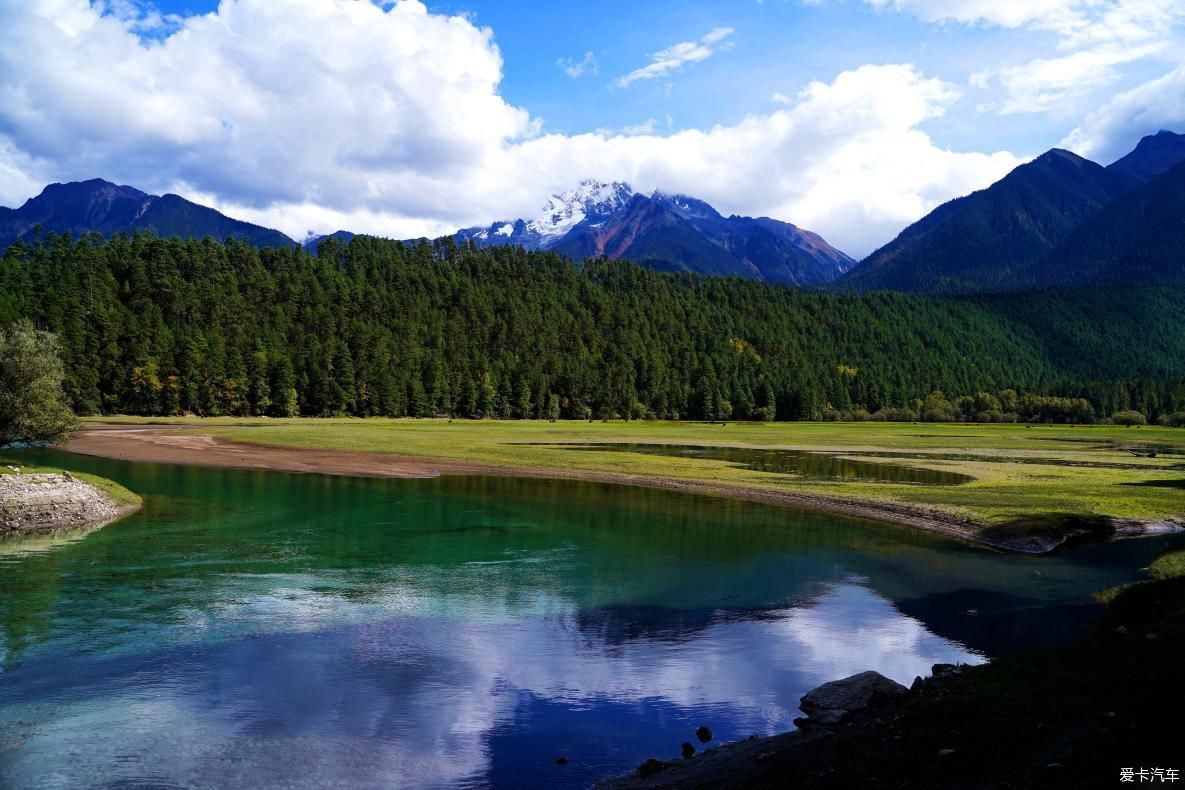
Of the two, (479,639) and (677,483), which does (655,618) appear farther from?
(677,483)

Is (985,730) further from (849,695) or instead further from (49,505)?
(49,505)

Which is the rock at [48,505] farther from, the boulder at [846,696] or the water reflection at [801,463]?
the water reflection at [801,463]

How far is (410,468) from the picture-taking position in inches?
3455

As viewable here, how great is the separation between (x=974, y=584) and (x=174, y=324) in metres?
199

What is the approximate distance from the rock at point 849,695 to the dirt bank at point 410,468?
3117 cm

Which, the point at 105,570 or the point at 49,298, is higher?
the point at 49,298

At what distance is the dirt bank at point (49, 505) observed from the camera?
155ft

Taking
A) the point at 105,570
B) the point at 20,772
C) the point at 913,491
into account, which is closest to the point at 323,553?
the point at 105,570

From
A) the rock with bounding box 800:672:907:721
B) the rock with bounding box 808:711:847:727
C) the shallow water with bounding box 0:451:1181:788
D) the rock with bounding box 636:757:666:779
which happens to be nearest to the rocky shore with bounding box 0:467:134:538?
the shallow water with bounding box 0:451:1181:788

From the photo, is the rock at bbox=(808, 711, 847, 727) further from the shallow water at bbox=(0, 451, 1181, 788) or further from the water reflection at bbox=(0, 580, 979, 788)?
the shallow water at bbox=(0, 451, 1181, 788)

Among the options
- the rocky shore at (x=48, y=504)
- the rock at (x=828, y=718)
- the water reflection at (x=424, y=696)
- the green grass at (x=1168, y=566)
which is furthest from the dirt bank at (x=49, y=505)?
the green grass at (x=1168, y=566)

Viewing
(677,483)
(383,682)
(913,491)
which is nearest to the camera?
(383,682)

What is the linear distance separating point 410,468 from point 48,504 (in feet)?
135

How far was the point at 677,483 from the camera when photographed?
77.3 meters
